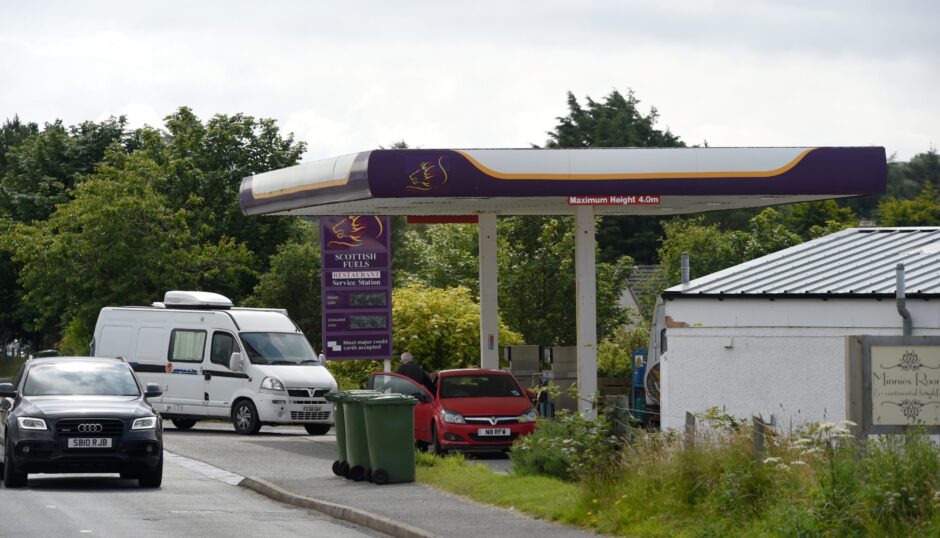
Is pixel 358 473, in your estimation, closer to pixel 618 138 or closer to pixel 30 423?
pixel 30 423

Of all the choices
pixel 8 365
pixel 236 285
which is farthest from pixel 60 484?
pixel 8 365

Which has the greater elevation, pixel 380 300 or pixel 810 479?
pixel 380 300

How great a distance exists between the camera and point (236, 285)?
5209cm

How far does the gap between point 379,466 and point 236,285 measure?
1324 inches

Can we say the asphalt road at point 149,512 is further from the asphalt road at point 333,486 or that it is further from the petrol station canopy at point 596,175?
the petrol station canopy at point 596,175

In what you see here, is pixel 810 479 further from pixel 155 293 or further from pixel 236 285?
pixel 236 285

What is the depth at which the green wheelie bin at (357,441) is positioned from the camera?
64.8 ft

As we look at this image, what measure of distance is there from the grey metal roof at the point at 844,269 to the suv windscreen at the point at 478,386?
4293 millimetres

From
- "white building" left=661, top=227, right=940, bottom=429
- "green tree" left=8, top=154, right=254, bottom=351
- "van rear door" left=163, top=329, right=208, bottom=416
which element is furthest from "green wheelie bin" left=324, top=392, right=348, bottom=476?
"green tree" left=8, top=154, right=254, bottom=351

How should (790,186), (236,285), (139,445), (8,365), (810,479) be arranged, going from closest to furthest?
(810,479)
(139,445)
(790,186)
(236,285)
(8,365)

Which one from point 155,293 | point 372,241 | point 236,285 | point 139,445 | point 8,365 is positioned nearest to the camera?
point 139,445

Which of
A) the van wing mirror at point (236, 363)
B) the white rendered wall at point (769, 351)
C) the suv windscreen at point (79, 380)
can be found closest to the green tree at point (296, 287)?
the van wing mirror at point (236, 363)

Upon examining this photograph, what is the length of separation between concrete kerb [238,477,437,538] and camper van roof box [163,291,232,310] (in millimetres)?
12275

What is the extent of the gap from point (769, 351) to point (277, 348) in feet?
46.2
